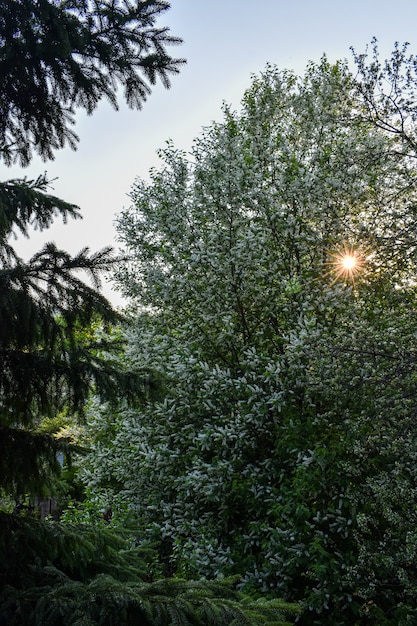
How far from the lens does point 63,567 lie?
4.10m

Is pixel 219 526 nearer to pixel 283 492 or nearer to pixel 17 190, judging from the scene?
pixel 283 492

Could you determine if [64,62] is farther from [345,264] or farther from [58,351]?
[345,264]

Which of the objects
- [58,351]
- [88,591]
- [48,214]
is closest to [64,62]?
[48,214]

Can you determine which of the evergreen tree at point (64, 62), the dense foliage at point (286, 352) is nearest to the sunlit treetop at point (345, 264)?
the dense foliage at point (286, 352)

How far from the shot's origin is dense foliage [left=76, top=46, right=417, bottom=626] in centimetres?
601

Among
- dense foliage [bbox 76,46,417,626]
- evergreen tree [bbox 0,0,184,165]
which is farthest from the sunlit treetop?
evergreen tree [bbox 0,0,184,165]

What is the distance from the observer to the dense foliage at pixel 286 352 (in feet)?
19.7

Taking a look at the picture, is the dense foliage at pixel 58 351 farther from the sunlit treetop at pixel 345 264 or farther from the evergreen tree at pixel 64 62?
the sunlit treetop at pixel 345 264

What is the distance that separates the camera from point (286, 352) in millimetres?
7031

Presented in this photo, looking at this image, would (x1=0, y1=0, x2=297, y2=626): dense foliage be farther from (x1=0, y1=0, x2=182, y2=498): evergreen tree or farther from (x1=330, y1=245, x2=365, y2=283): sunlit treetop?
(x1=330, y1=245, x2=365, y2=283): sunlit treetop

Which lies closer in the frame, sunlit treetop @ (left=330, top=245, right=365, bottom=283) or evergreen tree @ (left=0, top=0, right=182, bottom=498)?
evergreen tree @ (left=0, top=0, right=182, bottom=498)

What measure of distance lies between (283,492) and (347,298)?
2.54m

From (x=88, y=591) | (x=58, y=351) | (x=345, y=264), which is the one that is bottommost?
(x=88, y=591)

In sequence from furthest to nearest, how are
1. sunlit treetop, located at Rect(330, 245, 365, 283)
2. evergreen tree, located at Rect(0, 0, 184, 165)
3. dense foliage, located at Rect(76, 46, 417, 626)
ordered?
sunlit treetop, located at Rect(330, 245, 365, 283) < dense foliage, located at Rect(76, 46, 417, 626) < evergreen tree, located at Rect(0, 0, 184, 165)
